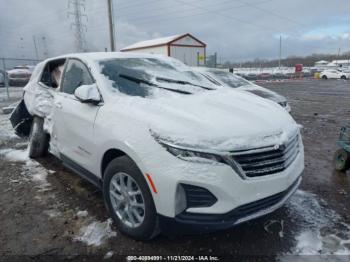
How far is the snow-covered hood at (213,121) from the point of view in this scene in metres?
2.37

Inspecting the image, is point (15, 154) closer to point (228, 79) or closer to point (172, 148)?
point (172, 148)

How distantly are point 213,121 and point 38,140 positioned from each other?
373cm

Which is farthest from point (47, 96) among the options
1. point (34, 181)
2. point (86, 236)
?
point (86, 236)

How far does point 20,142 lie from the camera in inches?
262

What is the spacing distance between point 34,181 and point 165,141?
2.89 meters

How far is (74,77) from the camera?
3865 millimetres

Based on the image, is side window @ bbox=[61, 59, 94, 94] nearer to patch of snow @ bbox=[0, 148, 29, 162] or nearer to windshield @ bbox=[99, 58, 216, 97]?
windshield @ bbox=[99, 58, 216, 97]

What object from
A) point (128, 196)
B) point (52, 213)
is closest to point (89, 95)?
point (128, 196)

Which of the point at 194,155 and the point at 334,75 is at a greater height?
the point at 194,155

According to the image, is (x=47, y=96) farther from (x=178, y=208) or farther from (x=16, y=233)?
(x=178, y=208)

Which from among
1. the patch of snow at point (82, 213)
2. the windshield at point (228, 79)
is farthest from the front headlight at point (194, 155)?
the windshield at point (228, 79)

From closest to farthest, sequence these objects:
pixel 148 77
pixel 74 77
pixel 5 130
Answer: pixel 148 77, pixel 74 77, pixel 5 130

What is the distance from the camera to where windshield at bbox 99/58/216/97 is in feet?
10.8

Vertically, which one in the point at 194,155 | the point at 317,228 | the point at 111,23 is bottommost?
the point at 317,228
